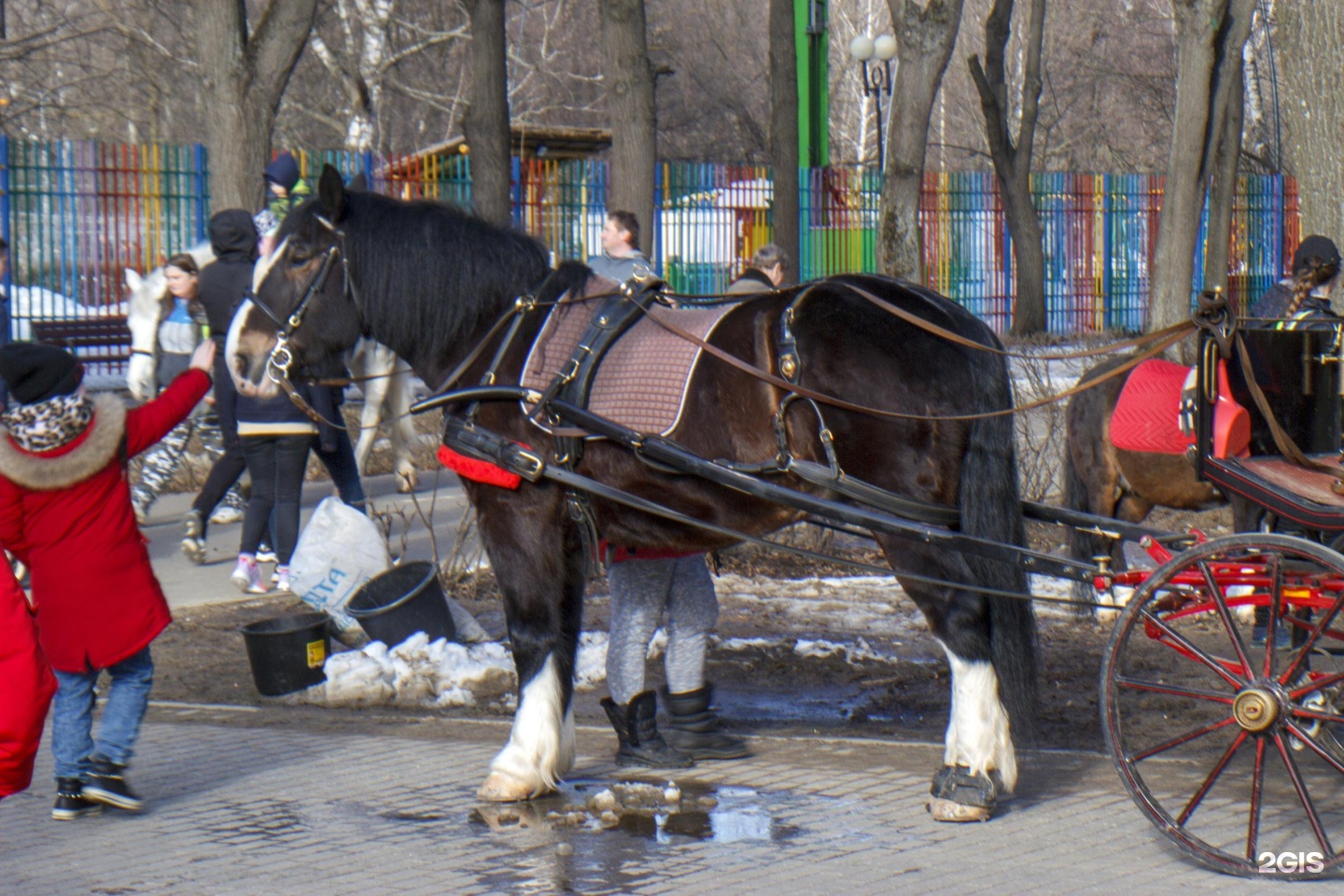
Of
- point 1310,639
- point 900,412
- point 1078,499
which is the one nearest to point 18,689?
point 900,412

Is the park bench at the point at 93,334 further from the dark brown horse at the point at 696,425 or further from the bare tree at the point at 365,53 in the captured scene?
the bare tree at the point at 365,53

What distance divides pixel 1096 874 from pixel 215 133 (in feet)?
30.1

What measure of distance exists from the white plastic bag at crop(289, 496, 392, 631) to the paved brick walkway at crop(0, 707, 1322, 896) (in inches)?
52.7

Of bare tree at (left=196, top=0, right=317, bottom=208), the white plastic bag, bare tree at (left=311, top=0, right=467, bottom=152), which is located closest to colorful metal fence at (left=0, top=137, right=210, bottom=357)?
bare tree at (left=196, top=0, right=317, bottom=208)

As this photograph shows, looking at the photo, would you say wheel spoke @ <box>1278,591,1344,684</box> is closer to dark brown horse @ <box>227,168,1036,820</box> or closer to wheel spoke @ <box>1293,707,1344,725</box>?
wheel spoke @ <box>1293,707,1344,725</box>

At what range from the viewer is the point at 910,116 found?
43.5ft

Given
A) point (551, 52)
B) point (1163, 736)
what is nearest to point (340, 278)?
point (1163, 736)

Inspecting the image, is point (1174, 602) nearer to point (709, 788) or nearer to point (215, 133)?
point (709, 788)

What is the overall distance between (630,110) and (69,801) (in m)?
8.87

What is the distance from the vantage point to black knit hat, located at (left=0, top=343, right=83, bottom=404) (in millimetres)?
4844

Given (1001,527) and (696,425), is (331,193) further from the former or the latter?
(1001,527)

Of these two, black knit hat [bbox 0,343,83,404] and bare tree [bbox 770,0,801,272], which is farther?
bare tree [bbox 770,0,801,272]

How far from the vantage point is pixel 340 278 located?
17.5 feet

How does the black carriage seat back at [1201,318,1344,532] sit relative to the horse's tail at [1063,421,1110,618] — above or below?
above
